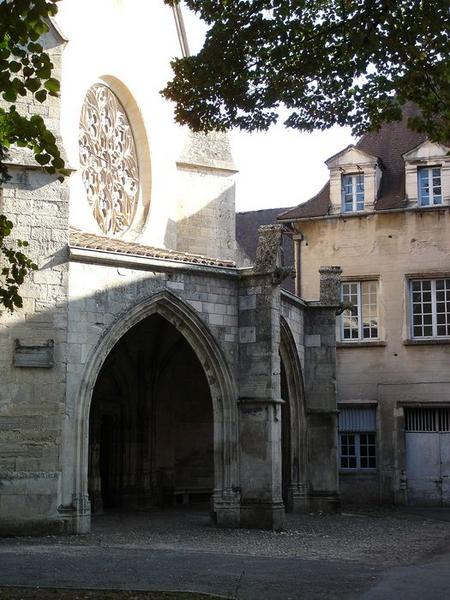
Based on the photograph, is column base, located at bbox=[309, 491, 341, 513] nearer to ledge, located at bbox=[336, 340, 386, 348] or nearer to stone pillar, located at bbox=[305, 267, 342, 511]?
stone pillar, located at bbox=[305, 267, 342, 511]

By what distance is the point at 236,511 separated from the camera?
16234mm

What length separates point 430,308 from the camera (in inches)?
930

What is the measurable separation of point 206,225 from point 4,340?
8081 mm

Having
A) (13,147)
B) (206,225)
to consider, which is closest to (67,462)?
(13,147)

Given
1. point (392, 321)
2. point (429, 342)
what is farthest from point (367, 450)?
point (392, 321)

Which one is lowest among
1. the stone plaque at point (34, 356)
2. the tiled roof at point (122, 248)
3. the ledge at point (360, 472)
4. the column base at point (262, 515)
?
the column base at point (262, 515)

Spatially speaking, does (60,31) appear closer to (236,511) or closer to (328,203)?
(236,511)

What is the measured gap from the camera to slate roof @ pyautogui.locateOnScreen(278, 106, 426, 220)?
24.4m

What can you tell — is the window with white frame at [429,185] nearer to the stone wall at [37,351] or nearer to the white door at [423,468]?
the white door at [423,468]

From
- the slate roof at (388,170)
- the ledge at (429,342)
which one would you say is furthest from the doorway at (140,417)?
the slate roof at (388,170)

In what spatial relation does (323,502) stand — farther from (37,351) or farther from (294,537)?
(37,351)

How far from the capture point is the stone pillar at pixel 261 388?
1617 cm

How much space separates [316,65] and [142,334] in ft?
38.0

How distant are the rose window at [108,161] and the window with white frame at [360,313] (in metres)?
6.29
